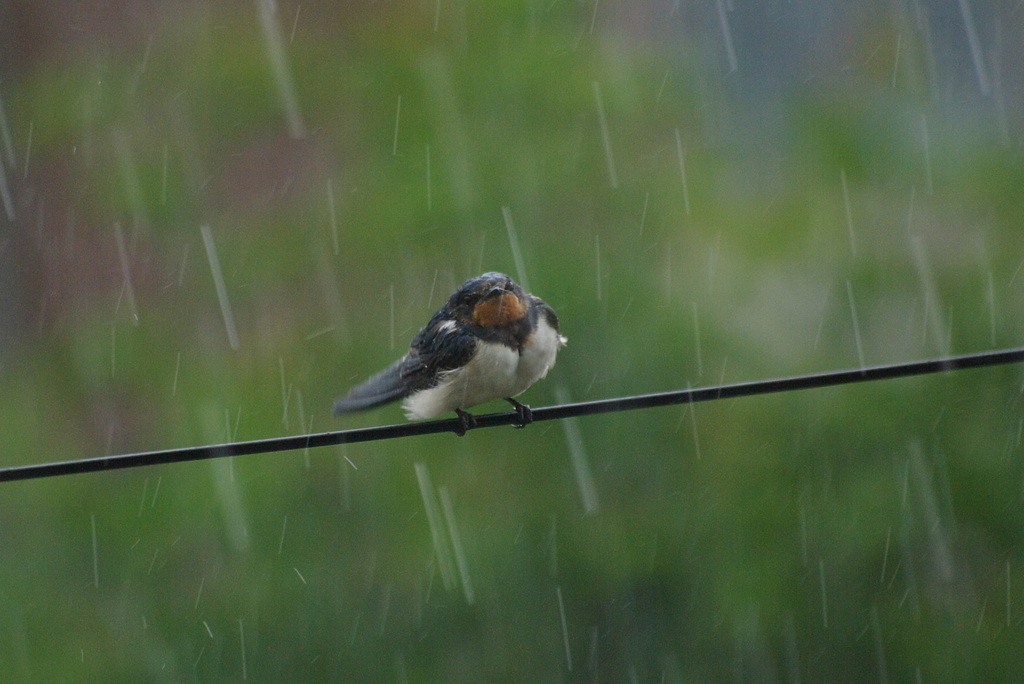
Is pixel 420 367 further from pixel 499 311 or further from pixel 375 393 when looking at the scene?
pixel 499 311

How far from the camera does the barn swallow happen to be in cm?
373

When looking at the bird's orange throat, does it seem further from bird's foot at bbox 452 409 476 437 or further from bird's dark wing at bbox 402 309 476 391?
bird's foot at bbox 452 409 476 437

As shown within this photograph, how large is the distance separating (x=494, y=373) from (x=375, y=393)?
2.01 ft

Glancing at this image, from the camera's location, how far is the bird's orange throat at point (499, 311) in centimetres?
371

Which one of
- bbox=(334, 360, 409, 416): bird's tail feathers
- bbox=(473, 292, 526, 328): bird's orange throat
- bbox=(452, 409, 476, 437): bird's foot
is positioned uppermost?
bbox=(473, 292, 526, 328): bird's orange throat

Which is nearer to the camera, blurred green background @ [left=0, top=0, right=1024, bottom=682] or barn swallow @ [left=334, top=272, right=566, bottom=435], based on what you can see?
barn swallow @ [left=334, top=272, right=566, bottom=435]

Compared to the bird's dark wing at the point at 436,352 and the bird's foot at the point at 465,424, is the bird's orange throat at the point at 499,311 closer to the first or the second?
the bird's dark wing at the point at 436,352

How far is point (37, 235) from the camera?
829cm

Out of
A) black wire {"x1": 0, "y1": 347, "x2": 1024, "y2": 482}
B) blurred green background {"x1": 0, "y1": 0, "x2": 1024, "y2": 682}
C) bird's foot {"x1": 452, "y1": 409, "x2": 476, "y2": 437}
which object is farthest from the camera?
blurred green background {"x1": 0, "y1": 0, "x2": 1024, "y2": 682}

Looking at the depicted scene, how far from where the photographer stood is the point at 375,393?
13.5ft

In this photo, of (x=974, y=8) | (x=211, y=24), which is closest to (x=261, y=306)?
(x=211, y=24)

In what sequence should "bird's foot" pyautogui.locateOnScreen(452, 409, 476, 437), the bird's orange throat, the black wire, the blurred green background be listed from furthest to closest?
the blurred green background, the bird's orange throat, "bird's foot" pyautogui.locateOnScreen(452, 409, 476, 437), the black wire

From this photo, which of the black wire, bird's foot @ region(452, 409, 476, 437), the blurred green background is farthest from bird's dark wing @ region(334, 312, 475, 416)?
the blurred green background

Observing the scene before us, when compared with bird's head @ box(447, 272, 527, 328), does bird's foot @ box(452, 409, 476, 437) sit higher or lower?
lower
